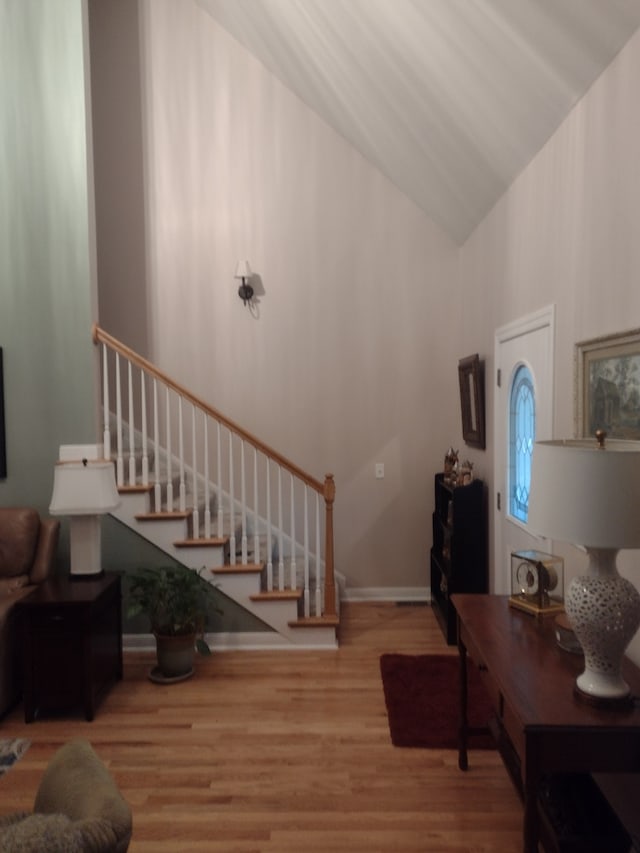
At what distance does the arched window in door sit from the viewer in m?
3.41

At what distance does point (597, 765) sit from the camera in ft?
5.46

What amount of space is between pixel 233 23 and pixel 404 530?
4.20m

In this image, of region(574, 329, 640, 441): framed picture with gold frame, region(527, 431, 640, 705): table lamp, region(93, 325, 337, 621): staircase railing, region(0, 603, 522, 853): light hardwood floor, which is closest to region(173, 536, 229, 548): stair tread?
region(93, 325, 337, 621): staircase railing

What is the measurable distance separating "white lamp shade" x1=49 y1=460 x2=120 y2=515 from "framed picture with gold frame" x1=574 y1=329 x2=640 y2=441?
2519mm

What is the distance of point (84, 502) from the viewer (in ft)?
11.7

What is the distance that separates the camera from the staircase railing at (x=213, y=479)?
421 centimetres

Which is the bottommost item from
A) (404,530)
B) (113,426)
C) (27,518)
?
(404,530)

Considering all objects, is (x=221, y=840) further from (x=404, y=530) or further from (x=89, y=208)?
(x=89, y=208)

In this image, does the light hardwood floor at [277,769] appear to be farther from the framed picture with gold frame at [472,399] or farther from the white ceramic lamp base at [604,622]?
the framed picture with gold frame at [472,399]

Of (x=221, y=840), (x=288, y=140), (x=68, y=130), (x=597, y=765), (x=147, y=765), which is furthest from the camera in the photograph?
(x=288, y=140)

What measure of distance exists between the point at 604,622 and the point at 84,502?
278 cm

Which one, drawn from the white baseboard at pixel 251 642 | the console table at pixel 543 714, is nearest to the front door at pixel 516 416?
the console table at pixel 543 714

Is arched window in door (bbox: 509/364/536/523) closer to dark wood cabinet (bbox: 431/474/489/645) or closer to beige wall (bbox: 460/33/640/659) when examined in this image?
beige wall (bbox: 460/33/640/659)

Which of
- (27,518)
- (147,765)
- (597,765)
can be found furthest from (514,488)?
(27,518)
